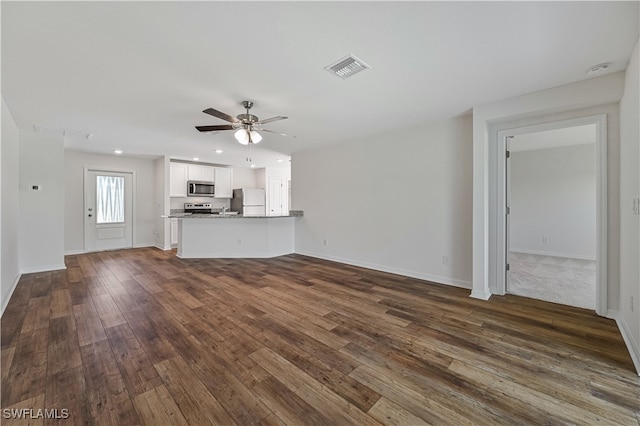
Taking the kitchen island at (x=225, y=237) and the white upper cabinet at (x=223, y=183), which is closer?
the kitchen island at (x=225, y=237)

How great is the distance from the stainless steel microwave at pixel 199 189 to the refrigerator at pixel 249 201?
2.70ft

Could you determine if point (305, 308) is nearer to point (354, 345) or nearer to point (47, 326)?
point (354, 345)

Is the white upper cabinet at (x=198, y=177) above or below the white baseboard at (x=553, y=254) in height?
above

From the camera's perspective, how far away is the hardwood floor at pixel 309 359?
1482 millimetres

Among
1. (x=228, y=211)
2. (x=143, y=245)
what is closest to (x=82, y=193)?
(x=143, y=245)

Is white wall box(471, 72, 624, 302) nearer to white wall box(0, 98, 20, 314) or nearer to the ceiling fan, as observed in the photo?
the ceiling fan

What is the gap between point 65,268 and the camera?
4707 millimetres

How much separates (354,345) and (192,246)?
465 cm

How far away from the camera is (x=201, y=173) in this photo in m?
7.61

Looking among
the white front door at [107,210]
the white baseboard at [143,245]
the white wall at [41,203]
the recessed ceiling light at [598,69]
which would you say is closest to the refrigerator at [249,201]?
the white baseboard at [143,245]

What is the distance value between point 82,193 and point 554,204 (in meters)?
11.0

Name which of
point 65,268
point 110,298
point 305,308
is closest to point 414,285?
point 305,308

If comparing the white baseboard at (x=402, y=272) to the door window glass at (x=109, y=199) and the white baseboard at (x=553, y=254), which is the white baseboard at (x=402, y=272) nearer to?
the white baseboard at (x=553, y=254)

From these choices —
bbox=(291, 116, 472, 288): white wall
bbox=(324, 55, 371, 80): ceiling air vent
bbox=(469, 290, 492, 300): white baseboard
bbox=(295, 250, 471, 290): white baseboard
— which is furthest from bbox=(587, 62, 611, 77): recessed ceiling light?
bbox=(295, 250, 471, 290): white baseboard
